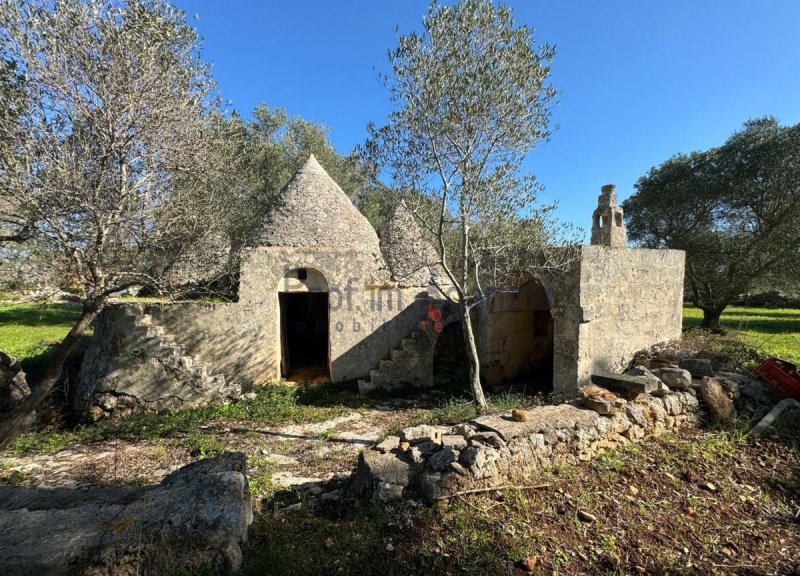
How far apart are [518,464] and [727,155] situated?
18407 millimetres

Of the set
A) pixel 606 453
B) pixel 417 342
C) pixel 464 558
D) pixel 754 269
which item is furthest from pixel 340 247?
pixel 754 269

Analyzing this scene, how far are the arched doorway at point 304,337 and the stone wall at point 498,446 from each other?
5.84 meters

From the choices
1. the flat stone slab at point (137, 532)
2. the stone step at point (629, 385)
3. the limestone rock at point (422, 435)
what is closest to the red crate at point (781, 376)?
the stone step at point (629, 385)

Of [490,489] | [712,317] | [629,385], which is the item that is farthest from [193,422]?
[712,317]

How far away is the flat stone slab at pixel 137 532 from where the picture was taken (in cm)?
252

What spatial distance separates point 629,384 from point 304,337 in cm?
1090

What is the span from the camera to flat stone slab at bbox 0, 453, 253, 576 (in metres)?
2.52

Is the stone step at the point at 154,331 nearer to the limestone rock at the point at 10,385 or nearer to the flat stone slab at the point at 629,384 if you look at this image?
the limestone rock at the point at 10,385

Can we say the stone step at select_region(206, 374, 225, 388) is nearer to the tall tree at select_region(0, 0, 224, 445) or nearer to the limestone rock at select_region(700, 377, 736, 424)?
the tall tree at select_region(0, 0, 224, 445)

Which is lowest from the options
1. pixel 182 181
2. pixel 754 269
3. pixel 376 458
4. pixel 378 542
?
pixel 378 542

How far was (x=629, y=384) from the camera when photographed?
593 centimetres

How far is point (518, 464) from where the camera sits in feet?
14.1

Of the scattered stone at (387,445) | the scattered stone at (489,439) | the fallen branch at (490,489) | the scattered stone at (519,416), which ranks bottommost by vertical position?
the fallen branch at (490,489)

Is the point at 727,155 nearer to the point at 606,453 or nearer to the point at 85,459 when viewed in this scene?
the point at 606,453
